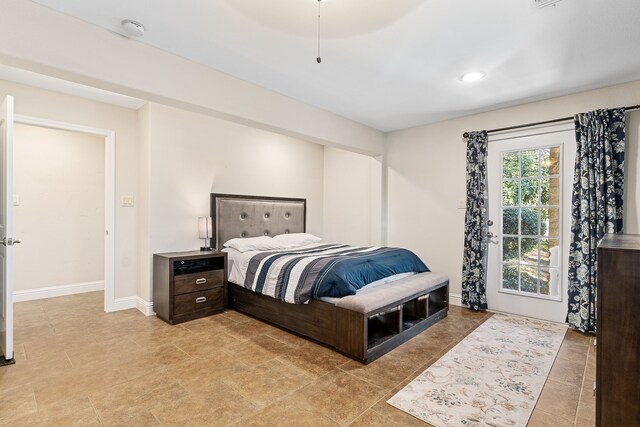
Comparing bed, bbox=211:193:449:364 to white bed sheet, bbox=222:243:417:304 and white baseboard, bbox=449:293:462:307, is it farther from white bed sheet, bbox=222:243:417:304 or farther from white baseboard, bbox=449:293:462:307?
white baseboard, bbox=449:293:462:307

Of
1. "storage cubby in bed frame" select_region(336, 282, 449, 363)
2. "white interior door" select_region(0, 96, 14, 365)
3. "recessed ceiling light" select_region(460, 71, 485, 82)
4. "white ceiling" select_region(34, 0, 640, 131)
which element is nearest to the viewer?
"white ceiling" select_region(34, 0, 640, 131)

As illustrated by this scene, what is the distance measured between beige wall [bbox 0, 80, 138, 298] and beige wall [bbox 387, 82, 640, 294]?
3516 millimetres

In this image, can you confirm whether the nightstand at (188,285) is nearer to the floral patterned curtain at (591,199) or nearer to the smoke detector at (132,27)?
A: the smoke detector at (132,27)

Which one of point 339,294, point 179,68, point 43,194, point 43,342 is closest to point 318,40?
point 179,68

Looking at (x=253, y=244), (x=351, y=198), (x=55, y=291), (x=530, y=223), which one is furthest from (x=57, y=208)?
(x=530, y=223)

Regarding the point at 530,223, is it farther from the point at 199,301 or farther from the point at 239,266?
the point at 199,301

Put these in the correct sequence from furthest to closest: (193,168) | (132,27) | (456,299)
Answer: (456,299) < (193,168) < (132,27)

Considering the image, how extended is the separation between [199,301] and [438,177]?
11.1 feet

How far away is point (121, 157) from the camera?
12.6 feet

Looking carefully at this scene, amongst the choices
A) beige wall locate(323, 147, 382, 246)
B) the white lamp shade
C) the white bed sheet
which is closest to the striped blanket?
Answer: the white bed sheet

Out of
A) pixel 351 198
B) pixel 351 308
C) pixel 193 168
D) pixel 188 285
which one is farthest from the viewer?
pixel 351 198

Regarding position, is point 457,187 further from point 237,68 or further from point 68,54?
point 68,54

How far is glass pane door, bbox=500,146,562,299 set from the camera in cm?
340

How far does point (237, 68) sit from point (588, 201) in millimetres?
3550
